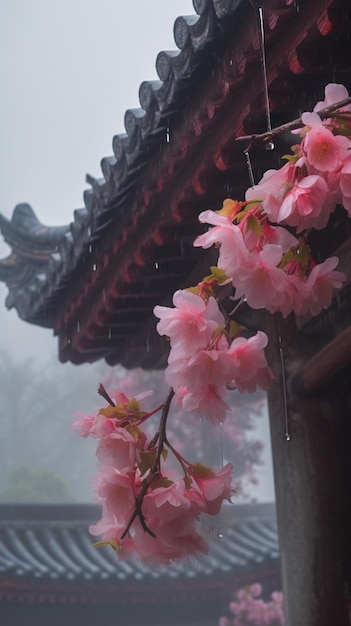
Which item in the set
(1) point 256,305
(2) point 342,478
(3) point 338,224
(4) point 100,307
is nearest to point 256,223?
(1) point 256,305

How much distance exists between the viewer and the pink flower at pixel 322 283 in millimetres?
1828

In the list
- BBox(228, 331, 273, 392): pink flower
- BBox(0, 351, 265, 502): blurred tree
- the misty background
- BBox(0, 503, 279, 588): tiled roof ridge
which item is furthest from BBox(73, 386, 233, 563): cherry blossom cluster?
the misty background

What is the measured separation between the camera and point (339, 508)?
10.1 ft

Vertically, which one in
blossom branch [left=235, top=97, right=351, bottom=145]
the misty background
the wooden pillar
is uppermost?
the misty background

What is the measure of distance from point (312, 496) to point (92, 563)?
7.36 meters

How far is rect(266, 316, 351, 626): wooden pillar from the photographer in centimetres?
303

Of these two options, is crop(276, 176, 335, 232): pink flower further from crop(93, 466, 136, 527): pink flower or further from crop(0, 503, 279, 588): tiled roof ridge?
crop(0, 503, 279, 588): tiled roof ridge

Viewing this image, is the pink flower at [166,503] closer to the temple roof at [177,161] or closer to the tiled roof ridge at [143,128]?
the temple roof at [177,161]

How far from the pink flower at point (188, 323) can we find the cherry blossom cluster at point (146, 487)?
0.55ft

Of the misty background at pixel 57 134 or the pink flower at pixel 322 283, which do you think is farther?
the misty background at pixel 57 134

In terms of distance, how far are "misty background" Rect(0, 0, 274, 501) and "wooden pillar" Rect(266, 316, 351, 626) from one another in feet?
104

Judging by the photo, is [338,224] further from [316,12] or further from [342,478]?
[316,12]

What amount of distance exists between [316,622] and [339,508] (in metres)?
0.37

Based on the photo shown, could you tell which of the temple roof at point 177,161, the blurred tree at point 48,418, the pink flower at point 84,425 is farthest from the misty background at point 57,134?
the pink flower at point 84,425
